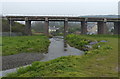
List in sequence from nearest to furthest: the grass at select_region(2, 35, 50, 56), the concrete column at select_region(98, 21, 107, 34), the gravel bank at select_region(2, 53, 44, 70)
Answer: the gravel bank at select_region(2, 53, 44, 70) → the grass at select_region(2, 35, 50, 56) → the concrete column at select_region(98, 21, 107, 34)

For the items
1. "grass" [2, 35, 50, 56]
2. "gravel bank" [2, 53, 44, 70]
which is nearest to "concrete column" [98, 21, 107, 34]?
"grass" [2, 35, 50, 56]

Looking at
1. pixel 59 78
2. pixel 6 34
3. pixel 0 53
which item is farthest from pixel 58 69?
pixel 6 34

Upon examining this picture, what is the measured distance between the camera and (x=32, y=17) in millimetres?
56531

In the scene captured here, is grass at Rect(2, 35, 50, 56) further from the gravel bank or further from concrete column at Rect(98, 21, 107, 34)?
concrete column at Rect(98, 21, 107, 34)

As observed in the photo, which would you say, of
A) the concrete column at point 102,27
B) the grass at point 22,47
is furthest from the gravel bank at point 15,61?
the concrete column at point 102,27

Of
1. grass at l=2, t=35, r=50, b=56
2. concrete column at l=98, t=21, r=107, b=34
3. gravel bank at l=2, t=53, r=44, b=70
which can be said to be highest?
concrete column at l=98, t=21, r=107, b=34

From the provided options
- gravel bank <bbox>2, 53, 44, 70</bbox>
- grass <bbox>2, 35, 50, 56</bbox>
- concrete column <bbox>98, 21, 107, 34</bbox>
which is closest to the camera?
gravel bank <bbox>2, 53, 44, 70</bbox>

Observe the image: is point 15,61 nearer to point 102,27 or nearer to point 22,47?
point 22,47

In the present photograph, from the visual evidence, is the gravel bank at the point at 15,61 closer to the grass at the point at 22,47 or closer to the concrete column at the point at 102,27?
the grass at the point at 22,47

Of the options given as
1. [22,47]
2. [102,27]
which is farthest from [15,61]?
[102,27]

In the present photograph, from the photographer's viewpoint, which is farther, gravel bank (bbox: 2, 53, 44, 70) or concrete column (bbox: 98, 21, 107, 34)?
concrete column (bbox: 98, 21, 107, 34)

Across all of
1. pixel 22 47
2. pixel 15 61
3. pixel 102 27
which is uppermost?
pixel 102 27

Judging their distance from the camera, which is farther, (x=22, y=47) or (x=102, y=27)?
(x=102, y=27)

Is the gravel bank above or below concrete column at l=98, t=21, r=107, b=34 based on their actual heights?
below
